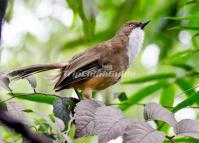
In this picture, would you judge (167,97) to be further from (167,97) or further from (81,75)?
(81,75)

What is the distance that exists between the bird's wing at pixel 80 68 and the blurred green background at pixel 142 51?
0.10 metres

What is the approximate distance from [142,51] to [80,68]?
1.59 m

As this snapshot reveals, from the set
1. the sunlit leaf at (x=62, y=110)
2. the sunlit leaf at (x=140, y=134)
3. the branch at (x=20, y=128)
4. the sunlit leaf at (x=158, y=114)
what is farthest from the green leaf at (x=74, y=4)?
the branch at (x=20, y=128)

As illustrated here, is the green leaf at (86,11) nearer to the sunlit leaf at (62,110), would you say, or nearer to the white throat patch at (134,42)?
the white throat patch at (134,42)

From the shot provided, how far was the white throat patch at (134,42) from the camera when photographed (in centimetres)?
161

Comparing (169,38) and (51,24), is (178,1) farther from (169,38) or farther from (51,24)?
(51,24)

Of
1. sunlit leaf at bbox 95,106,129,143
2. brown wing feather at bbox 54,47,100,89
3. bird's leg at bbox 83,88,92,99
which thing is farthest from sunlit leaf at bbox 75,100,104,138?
bird's leg at bbox 83,88,92,99

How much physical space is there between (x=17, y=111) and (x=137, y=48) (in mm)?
932

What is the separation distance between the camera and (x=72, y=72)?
1349 mm

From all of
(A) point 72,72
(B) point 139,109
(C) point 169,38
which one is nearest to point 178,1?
(C) point 169,38

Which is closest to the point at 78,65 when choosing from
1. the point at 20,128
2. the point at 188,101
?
the point at 188,101

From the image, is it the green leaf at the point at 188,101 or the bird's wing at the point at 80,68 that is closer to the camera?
the green leaf at the point at 188,101

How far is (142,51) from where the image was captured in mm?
2908

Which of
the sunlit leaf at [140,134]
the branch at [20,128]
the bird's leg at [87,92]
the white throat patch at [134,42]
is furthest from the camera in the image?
the white throat patch at [134,42]
